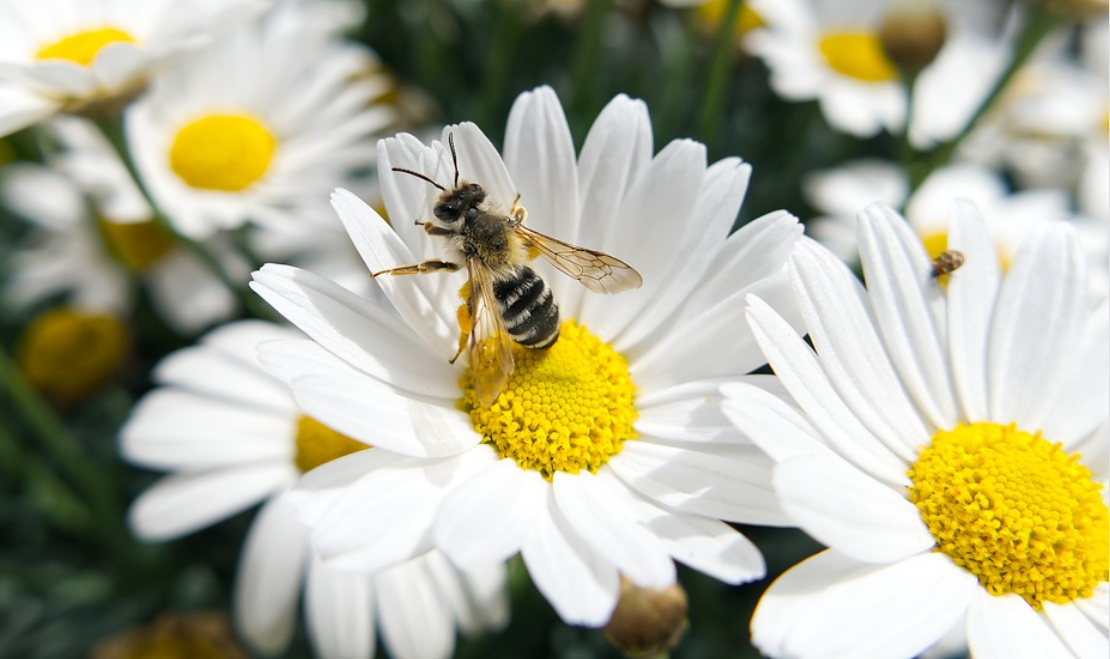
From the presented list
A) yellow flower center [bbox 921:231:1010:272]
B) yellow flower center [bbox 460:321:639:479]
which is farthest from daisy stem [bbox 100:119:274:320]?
yellow flower center [bbox 921:231:1010:272]

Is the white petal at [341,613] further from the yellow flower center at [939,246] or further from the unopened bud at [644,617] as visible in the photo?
the yellow flower center at [939,246]

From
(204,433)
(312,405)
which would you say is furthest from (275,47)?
(312,405)

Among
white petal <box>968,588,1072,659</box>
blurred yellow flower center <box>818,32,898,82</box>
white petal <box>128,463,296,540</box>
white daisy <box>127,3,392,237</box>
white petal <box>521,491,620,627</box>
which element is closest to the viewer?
white petal <box>521,491,620,627</box>

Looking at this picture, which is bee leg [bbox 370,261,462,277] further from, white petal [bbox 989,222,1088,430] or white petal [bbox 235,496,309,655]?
white petal [bbox 989,222,1088,430]

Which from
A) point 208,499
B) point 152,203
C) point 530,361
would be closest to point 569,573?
point 530,361

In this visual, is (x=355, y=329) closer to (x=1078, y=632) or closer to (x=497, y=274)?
(x=497, y=274)

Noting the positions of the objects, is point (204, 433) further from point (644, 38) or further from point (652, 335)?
point (644, 38)

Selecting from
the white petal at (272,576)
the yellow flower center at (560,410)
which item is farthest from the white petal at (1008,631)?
the white petal at (272,576)
